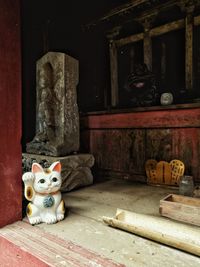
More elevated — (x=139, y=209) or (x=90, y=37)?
(x=90, y=37)

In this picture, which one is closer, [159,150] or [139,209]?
[139,209]

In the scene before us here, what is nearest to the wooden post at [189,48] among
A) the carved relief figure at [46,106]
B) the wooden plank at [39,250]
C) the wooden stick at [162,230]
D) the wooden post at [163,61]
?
the wooden post at [163,61]

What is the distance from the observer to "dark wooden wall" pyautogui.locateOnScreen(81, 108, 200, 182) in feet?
9.61

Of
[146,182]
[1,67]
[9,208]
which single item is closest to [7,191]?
[9,208]

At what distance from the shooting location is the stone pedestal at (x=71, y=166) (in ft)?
9.29

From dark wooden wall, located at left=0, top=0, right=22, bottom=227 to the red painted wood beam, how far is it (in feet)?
6.37

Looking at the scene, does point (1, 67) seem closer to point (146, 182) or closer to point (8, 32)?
point (8, 32)

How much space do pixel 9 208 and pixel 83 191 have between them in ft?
3.89

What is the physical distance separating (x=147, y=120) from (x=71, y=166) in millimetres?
1282

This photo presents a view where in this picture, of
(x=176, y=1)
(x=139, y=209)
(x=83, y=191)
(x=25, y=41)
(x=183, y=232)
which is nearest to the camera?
(x=183, y=232)

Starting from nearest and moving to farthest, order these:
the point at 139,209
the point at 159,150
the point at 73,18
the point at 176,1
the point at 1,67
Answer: the point at 1,67, the point at 139,209, the point at 159,150, the point at 176,1, the point at 73,18

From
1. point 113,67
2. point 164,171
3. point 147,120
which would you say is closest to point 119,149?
point 147,120

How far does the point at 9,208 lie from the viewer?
5.90ft

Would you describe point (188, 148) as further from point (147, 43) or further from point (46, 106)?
point (147, 43)
